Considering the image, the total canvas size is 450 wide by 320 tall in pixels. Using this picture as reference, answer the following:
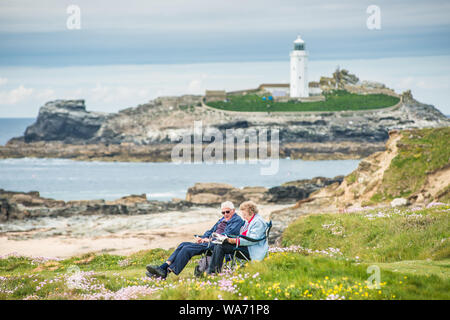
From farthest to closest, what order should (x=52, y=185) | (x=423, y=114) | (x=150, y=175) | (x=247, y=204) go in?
1. (x=423, y=114)
2. (x=150, y=175)
3. (x=52, y=185)
4. (x=247, y=204)

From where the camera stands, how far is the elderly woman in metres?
10.7

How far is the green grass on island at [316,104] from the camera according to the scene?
517 ft

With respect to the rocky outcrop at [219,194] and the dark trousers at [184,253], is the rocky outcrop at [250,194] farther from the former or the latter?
the dark trousers at [184,253]

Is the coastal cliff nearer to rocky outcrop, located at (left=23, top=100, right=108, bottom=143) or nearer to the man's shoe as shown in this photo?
rocky outcrop, located at (left=23, top=100, right=108, bottom=143)

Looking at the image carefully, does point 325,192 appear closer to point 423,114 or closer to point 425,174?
point 425,174

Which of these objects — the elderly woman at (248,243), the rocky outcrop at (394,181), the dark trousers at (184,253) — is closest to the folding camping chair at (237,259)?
the elderly woman at (248,243)

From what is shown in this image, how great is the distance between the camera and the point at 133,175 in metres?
92.6

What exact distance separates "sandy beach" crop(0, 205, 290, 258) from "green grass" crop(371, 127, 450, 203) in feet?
32.0

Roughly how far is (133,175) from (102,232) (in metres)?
55.7

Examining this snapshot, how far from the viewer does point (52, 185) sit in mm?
80562
